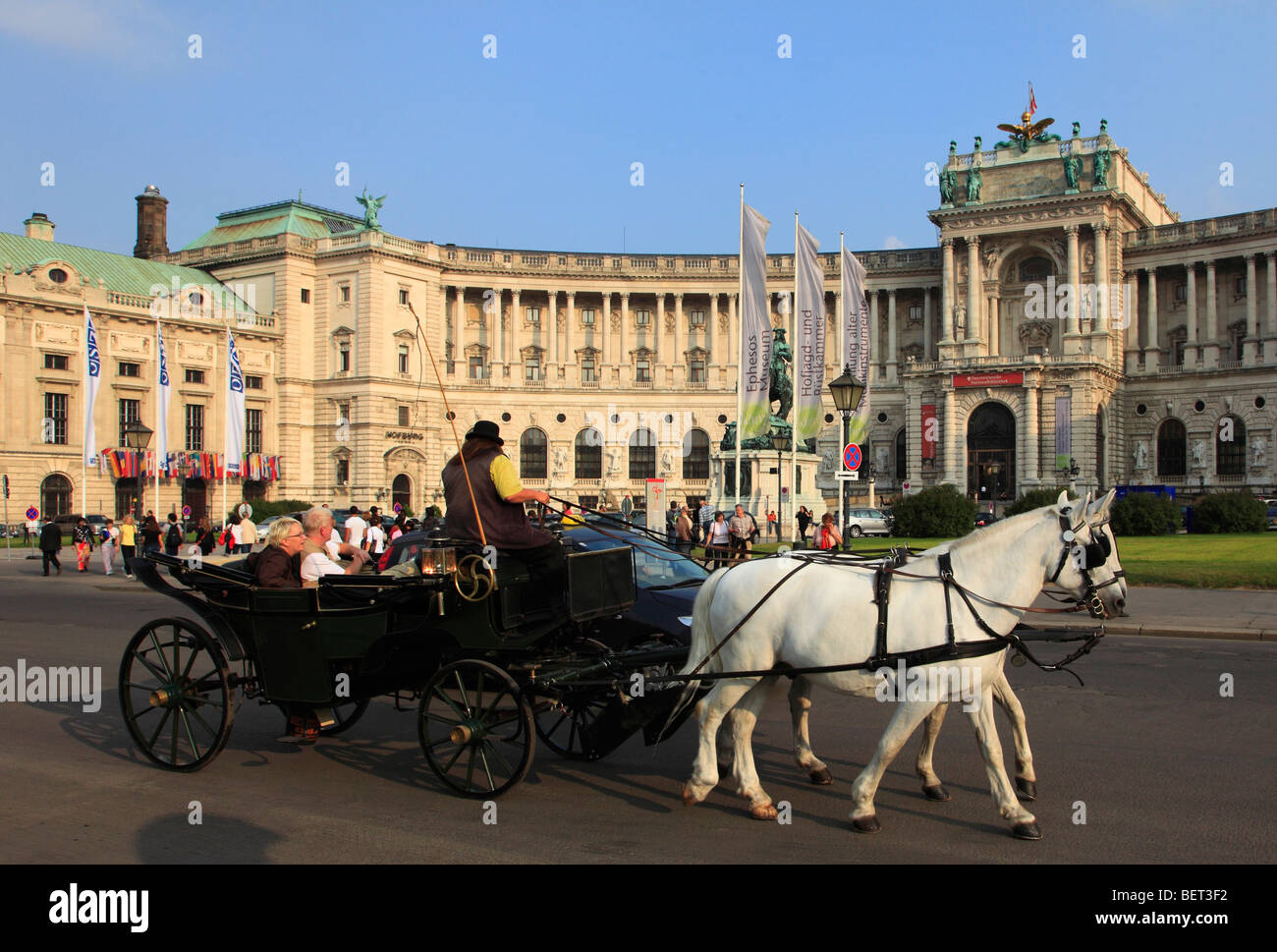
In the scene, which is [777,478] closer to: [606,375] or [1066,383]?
[1066,383]

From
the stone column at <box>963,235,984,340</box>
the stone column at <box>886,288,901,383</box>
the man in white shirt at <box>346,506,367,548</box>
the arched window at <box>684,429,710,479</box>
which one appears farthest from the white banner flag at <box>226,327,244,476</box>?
the stone column at <box>886,288,901,383</box>

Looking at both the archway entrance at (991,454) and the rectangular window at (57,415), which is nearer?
the rectangular window at (57,415)

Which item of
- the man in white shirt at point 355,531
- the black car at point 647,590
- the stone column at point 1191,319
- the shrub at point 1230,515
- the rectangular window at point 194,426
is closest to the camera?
the black car at point 647,590

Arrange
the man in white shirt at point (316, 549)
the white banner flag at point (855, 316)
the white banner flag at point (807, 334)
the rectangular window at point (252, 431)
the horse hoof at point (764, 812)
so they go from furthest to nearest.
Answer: the rectangular window at point (252, 431)
the white banner flag at point (855, 316)
the white banner flag at point (807, 334)
the man in white shirt at point (316, 549)
the horse hoof at point (764, 812)

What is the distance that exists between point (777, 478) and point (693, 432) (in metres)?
41.7

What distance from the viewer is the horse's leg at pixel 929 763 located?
7.70 metres

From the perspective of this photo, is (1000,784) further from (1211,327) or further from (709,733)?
(1211,327)

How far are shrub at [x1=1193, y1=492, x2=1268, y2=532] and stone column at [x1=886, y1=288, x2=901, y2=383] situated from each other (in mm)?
37343

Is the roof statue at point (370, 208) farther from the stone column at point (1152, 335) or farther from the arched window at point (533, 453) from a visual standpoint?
the stone column at point (1152, 335)

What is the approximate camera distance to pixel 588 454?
272 ft

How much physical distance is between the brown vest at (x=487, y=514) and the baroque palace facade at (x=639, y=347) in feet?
200

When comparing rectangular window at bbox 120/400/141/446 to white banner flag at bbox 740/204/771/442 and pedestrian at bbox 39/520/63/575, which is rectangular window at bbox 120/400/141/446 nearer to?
pedestrian at bbox 39/520/63/575

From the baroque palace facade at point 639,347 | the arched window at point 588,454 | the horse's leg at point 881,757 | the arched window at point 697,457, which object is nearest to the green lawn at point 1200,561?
the horse's leg at point 881,757
